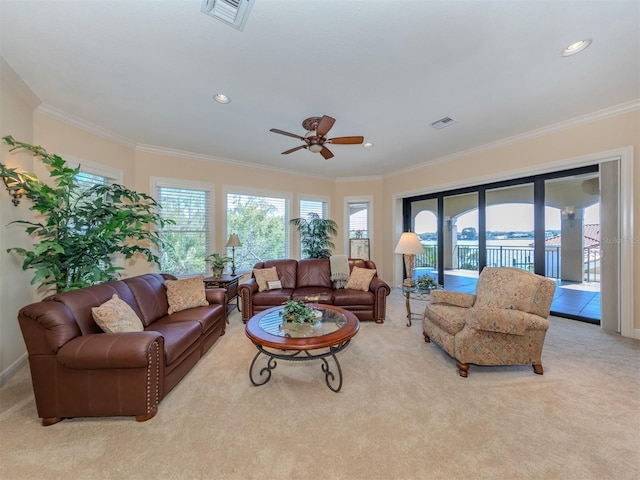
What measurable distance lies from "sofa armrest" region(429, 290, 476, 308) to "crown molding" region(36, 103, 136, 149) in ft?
16.6

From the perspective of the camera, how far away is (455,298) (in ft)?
9.86

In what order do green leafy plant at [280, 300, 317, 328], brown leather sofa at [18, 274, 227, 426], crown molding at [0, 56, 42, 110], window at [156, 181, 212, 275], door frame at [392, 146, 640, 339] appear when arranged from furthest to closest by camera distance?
window at [156, 181, 212, 275]
door frame at [392, 146, 640, 339]
green leafy plant at [280, 300, 317, 328]
crown molding at [0, 56, 42, 110]
brown leather sofa at [18, 274, 227, 426]

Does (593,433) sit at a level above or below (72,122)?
below

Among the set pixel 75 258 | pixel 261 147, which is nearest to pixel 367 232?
pixel 261 147

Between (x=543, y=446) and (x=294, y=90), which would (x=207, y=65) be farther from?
(x=543, y=446)

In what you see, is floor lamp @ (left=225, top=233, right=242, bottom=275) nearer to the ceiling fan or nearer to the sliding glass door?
the ceiling fan

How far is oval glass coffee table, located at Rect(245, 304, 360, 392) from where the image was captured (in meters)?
2.05

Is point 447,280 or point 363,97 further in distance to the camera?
point 447,280

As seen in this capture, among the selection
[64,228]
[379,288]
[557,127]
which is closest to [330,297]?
[379,288]

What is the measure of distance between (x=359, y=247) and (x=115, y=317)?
16.8 ft

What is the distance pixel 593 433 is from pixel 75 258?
15.0 feet

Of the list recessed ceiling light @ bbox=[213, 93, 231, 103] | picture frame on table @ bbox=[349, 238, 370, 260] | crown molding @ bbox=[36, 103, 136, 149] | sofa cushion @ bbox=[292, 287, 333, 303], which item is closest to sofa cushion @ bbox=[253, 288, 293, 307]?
sofa cushion @ bbox=[292, 287, 333, 303]

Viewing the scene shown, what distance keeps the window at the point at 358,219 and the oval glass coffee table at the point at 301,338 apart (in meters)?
3.89

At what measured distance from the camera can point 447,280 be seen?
5.57m
